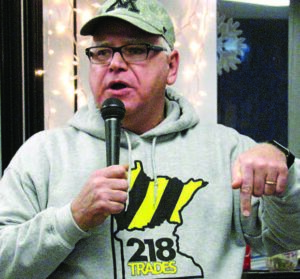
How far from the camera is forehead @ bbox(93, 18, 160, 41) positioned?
5.24 feet

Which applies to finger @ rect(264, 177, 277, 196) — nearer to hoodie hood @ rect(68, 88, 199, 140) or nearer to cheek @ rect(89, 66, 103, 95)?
hoodie hood @ rect(68, 88, 199, 140)

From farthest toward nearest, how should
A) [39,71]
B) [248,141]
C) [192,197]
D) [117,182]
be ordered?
1. [39,71]
2. [248,141]
3. [192,197]
4. [117,182]

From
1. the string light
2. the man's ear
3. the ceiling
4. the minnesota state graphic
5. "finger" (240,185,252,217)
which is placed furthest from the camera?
the ceiling

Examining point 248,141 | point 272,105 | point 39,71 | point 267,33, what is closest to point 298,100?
point 272,105

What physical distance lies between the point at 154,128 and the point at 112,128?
333 millimetres

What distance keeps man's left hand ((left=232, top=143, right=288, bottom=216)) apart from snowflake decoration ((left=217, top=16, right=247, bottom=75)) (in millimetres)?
1981

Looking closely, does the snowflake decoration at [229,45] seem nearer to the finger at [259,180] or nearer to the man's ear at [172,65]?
the man's ear at [172,65]

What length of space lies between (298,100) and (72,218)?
215cm

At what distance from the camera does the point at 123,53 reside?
158 centimetres

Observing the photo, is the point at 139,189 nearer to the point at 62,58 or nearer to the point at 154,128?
the point at 154,128

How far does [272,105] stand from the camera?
10.4 feet

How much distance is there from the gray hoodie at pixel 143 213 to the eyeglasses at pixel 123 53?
A: 132mm

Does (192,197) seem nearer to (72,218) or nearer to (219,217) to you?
(219,217)

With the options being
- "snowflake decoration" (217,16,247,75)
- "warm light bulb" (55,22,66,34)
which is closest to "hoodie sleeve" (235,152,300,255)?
"warm light bulb" (55,22,66,34)
